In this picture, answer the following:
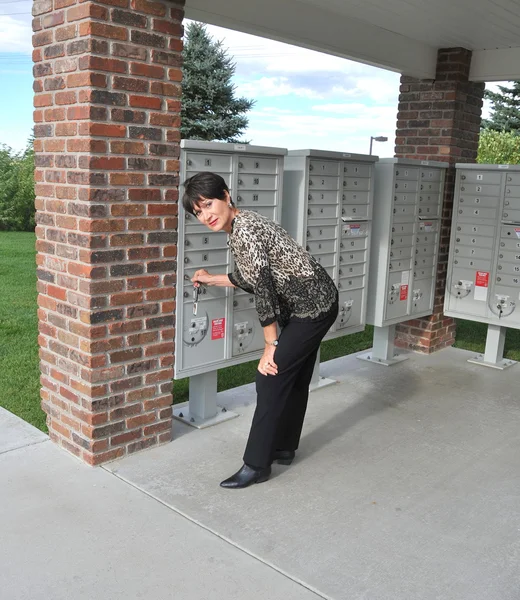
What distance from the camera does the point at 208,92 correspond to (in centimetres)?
1862

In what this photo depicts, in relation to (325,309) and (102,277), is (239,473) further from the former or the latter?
(102,277)

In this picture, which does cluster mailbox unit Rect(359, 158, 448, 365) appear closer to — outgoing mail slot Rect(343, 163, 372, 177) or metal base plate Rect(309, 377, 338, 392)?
outgoing mail slot Rect(343, 163, 372, 177)

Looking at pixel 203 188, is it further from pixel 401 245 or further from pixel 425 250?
pixel 425 250

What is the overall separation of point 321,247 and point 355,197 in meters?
0.57

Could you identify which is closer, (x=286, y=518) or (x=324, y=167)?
(x=286, y=518)

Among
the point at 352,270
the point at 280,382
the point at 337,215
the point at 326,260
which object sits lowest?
the point at 280,382

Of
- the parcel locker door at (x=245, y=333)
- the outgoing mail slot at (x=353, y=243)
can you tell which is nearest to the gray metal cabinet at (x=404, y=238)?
the outgoing mail slot at (x=353, y=243)

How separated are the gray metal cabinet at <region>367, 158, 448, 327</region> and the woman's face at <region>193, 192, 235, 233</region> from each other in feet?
8.95

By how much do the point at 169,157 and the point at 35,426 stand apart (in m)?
2.09

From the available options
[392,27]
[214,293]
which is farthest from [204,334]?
[392,27]

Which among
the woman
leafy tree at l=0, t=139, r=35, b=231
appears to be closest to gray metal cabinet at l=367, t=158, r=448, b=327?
the woman

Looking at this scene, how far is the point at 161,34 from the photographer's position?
3619 millimetres

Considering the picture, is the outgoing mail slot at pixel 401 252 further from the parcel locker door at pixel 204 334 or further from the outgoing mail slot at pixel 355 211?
the parcel locker door at pixel 204 334

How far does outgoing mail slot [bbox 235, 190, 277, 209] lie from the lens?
4.33 meters
